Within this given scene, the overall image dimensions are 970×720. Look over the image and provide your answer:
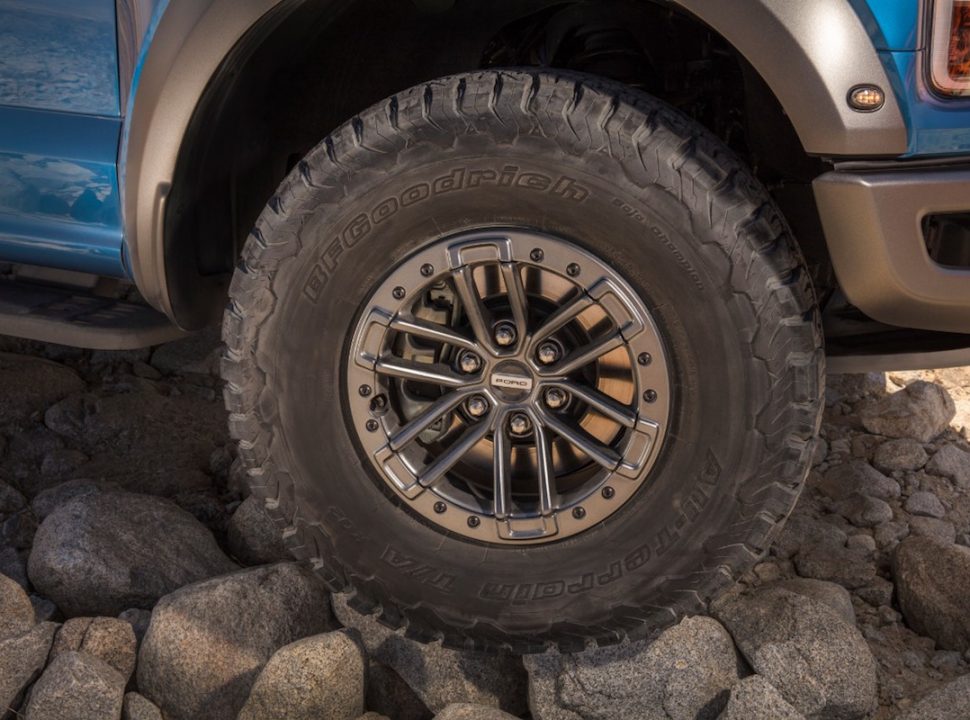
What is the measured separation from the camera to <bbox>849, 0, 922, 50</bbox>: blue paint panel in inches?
77.4

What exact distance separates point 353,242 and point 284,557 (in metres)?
1.03

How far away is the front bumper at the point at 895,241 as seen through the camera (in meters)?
2.01

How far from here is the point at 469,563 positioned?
2459 mm

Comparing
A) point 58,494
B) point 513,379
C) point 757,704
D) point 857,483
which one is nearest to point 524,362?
point 513,379

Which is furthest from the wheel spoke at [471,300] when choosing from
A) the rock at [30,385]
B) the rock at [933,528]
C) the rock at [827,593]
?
the rock at [30,385]

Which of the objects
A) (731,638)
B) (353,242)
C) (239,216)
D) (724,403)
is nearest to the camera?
(724,403)

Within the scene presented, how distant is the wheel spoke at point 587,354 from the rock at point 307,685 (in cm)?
78

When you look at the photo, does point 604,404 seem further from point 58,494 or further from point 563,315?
point 58,494

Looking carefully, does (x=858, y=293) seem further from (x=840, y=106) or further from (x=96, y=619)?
(x=96, y=619)

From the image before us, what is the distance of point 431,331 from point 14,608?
4.06 ft

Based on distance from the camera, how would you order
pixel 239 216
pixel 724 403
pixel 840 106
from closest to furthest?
pixel 840 106
pixel 724 403
pixel 239 216

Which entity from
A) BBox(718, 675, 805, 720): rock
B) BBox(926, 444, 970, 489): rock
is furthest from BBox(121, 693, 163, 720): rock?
BBox(926, 444, 970, 489): rock

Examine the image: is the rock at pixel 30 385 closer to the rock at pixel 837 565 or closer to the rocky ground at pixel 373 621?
the rocky ground at pixel 373 621

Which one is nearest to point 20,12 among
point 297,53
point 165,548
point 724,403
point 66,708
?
point 297,53
